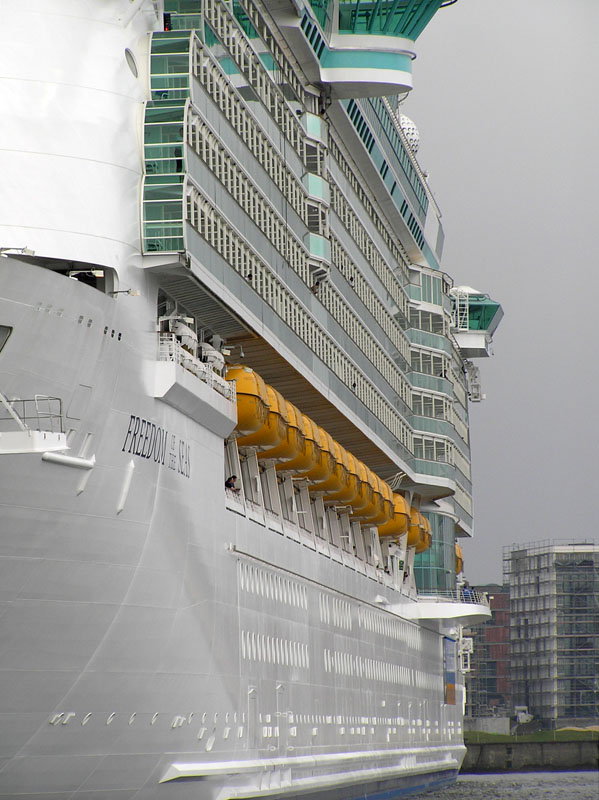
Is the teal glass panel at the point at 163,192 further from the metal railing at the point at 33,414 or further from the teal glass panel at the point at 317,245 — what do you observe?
the teal glass panel at the point at 317,245

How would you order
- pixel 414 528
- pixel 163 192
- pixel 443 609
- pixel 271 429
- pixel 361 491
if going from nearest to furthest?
1. pixel 163 192
2. pixel 271 429
3. pixel 361 491
4. pixel 414 528
5. pixel 443 609

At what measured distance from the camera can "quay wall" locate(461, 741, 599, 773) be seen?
282 ft

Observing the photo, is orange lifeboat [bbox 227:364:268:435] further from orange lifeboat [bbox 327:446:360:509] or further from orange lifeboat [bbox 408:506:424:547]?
orange lifeboat [bbox 408:506:424:547]

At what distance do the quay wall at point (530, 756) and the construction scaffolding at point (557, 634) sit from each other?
197 ft

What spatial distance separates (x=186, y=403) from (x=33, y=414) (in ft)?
19.3

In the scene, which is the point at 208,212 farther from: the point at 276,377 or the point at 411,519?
the point at 411,519

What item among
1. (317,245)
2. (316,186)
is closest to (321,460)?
(317,245)

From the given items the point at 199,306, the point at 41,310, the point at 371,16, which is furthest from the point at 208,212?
the point at 371,16

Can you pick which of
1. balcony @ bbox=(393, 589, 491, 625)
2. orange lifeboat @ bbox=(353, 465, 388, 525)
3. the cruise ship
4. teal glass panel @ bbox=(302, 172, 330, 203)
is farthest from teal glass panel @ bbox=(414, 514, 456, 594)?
teal glass panel @ bbox=(302, 172, 330, 203)

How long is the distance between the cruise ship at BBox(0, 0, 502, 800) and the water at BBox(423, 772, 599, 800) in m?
8.78

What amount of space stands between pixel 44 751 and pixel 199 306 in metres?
10.8

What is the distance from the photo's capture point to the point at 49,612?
2391cm

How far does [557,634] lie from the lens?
153 metres

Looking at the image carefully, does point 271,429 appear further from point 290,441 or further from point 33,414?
point 33,414
